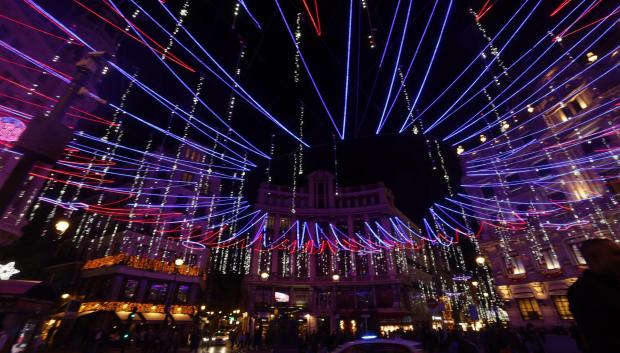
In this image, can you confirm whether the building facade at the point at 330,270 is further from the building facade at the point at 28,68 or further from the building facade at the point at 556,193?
the building facade at the point at 28,68

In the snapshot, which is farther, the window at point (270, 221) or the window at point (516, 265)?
the window at point (270, 221)

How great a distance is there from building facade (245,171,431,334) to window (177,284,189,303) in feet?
27.4

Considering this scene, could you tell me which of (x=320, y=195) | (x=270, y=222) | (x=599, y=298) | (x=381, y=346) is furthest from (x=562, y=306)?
(x=270, y=222)

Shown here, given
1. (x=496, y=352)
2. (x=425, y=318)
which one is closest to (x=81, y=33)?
(x=496, y=352)

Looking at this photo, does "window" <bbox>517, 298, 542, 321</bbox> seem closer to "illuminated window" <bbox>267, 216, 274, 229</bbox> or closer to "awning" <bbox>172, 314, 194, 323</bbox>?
Answer: "illuminated window" <bbox>267, 216, 274, 229</bbox>

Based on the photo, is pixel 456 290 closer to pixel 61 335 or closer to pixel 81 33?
pixel 61 335

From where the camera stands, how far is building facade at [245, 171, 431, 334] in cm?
3738

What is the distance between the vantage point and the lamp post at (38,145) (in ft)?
10.3

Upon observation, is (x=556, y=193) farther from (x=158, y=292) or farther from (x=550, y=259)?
(x=158, y=292)

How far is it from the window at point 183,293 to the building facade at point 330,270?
836 cm

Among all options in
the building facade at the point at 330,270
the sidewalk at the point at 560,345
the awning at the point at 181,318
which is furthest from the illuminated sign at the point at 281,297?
the sidewalk at the point at 560,345

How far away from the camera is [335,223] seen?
142 ft

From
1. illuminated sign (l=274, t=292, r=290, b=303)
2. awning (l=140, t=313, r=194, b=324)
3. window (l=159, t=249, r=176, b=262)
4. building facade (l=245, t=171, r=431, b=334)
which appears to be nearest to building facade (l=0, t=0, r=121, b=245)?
window (l=159, t=249, r=176, b=262)

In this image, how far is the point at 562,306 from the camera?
23.9m
